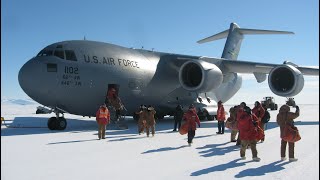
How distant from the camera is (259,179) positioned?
573 cm

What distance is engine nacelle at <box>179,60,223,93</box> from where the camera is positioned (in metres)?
16.0

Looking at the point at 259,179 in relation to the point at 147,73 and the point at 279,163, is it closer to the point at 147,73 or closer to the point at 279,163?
the point at 279,163

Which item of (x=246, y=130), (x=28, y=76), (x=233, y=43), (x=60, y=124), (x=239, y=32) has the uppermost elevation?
(x=239, y=32)

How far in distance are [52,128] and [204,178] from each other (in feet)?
31.4

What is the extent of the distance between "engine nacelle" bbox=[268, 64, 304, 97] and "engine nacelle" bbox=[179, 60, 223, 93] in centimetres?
261

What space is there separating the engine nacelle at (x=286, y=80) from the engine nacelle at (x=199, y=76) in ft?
8.55

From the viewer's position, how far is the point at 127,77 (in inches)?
619

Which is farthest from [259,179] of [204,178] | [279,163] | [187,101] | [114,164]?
[187,101]

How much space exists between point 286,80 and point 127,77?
801 centimetres

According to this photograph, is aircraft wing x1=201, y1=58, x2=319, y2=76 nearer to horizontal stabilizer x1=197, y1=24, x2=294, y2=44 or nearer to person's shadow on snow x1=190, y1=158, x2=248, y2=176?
horizontal stabilizer x1=197, y1=24, x2=294, y2=44

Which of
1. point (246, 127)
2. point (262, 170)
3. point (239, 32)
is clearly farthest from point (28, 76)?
point (239, 32)

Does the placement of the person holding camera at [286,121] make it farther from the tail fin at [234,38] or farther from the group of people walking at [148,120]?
the tail fin at [234,38]

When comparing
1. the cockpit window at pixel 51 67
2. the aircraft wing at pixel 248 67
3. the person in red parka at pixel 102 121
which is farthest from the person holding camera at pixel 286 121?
the aircraft wing at pixel 248 67

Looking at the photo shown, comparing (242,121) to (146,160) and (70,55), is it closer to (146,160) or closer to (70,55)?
(146,160)
